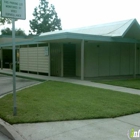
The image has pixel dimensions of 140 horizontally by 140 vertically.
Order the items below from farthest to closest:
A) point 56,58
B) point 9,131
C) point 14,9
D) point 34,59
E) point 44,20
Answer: point 44,20, point 34,59, point 56,58, point 14,9, point 9,131

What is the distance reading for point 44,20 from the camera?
2665 inches

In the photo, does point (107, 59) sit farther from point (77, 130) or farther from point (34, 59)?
point (77, 130)

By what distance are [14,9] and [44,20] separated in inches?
2508

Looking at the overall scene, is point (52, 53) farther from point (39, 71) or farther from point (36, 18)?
point (36, 18)

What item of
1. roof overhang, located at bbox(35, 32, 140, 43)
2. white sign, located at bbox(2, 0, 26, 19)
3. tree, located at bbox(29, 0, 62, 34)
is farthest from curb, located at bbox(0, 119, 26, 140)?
tree, located at bbox(29, 0, 62, 34)

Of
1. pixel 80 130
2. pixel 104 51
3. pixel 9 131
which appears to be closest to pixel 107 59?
pixel 104 51

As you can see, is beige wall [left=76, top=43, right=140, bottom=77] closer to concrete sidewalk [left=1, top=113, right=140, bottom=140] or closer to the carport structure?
the carport structure

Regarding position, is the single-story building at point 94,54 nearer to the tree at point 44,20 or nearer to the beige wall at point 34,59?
the beige wall at point 34,59

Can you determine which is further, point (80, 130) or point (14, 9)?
point (14, 9)

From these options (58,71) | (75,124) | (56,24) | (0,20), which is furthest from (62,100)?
(56,24)

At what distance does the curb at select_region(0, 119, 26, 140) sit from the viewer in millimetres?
4559

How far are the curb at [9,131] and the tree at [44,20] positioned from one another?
62336mm

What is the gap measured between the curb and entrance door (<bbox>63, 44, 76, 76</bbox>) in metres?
11.3

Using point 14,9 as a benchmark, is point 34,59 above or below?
below
